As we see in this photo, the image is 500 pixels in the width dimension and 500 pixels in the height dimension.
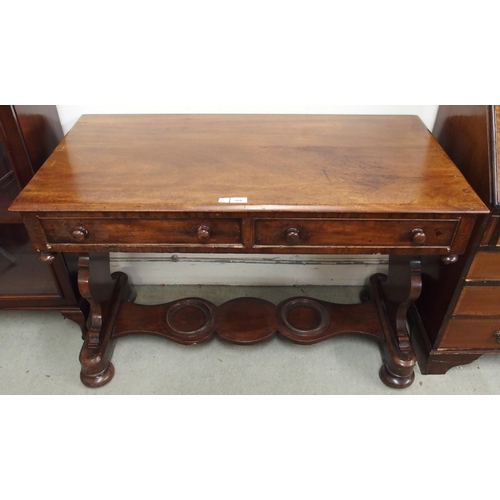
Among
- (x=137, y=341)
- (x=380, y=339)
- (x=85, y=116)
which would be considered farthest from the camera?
(x=137, y=341)

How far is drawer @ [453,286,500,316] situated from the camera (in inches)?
53.7

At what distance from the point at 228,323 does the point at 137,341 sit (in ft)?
1.25

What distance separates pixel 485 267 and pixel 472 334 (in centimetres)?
31

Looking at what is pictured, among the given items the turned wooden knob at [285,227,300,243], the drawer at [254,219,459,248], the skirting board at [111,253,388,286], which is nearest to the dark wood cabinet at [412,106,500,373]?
the drawer at [254,219,459,248]

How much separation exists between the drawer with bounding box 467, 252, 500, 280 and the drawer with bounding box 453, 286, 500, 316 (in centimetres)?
5

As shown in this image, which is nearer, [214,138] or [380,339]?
[214,138]

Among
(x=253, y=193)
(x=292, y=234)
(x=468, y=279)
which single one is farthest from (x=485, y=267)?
(x=253, y=193)

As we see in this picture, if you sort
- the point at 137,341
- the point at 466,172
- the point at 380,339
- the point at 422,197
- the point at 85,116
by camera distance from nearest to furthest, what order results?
the point at 422,197
the point at 466,172
the point at 85,116
the point at 380,339
the point at 137,341

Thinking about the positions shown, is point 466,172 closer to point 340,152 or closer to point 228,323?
Answer: point 340,152

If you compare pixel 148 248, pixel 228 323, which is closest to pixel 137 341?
pixel 228 323

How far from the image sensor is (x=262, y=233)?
1.18 metres

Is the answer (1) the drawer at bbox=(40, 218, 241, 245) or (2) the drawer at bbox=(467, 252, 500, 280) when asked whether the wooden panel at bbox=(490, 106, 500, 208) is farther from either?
(1) the drawer at bbox=(40, 218, 241, 245)

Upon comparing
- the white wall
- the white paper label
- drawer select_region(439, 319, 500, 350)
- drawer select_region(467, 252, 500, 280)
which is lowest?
the white wall

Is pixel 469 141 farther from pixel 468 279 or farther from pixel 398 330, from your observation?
pixel 398 330
